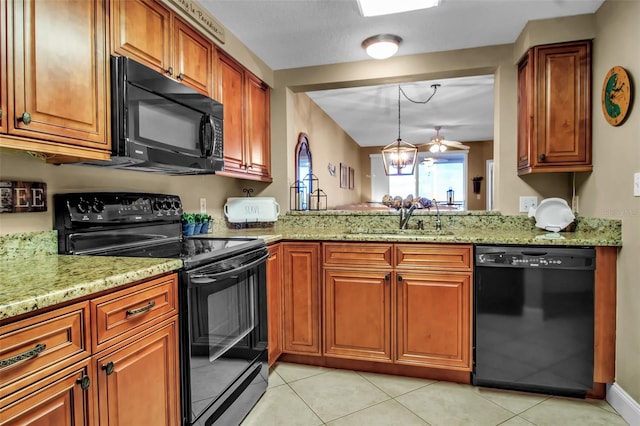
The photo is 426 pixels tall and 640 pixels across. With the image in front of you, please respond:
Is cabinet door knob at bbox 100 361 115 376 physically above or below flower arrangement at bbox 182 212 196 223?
below

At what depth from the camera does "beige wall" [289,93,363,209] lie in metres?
3.74

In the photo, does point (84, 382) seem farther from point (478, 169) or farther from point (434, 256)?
point (478, 169)

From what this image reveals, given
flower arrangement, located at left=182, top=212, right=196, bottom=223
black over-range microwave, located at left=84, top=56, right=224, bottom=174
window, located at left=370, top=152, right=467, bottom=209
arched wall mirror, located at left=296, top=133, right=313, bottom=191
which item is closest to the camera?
black over-range microwave, located at left=84, top=56, right=224, bottom=174

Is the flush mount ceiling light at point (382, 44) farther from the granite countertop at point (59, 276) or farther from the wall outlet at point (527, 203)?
the granite countertop at point (59, 276)

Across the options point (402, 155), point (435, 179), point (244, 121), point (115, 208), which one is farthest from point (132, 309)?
point (435, 179)

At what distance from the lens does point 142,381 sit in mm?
1234

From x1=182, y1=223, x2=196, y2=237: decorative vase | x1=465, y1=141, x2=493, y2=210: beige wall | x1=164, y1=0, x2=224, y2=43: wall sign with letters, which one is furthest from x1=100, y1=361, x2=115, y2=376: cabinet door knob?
x1=465, y1=141, x2=493, y2=210: beige wall

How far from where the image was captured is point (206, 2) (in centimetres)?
203

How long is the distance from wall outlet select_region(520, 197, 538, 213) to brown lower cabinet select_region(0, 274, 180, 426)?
2301 mm

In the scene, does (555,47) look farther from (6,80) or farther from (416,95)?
(6,80)

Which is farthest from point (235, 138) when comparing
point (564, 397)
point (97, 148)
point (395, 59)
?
point (564, 397)

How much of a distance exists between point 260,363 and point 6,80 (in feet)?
5.38

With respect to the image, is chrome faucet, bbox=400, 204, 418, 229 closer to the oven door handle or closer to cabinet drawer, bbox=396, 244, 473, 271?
cabinet drawer, bbox=396, 244, 473, 271

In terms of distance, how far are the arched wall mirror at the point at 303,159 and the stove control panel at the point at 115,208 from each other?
1.46m
